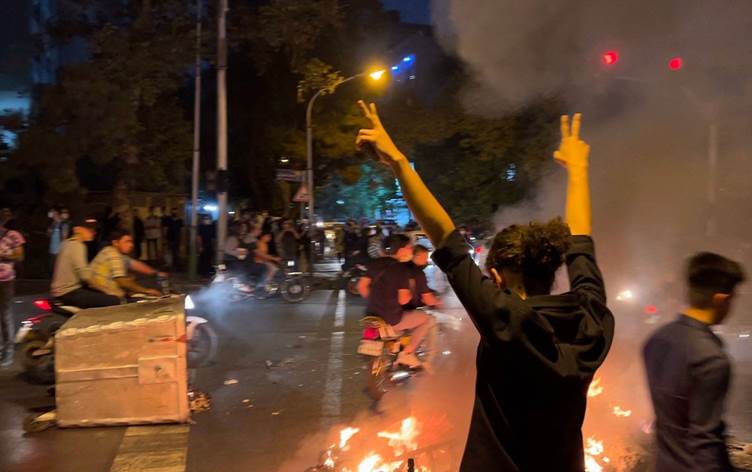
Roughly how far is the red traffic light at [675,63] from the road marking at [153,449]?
4700 mm

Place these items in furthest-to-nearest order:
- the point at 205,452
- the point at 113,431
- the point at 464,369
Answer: the point at 464,369, the point at 113,431, the point at 205,452

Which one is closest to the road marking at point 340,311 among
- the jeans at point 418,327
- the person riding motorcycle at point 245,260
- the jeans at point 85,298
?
the person riding motorcycle at point 245,260

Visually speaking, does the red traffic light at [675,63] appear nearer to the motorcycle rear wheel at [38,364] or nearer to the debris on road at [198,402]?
the debris on road at [198,402]

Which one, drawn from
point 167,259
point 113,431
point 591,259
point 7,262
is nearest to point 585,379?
Result: point 591,259

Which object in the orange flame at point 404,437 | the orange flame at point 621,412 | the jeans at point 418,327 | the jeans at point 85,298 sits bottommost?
the orange flame at point 404,437

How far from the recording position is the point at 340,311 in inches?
474

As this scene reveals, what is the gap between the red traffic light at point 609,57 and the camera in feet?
18.2

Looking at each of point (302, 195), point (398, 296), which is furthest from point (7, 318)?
point (302, 195)

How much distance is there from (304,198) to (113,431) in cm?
1376

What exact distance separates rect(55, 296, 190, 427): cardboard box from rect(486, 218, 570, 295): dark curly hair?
4.17 m

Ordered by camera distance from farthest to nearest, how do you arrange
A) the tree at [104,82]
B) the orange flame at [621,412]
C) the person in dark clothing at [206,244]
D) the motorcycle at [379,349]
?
the tree at [104,82] < the person in dark clothing at [206,244] < the motorcycle at [379,349] < the orange flame at [621,412]

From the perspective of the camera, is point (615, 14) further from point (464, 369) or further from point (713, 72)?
point (464, 369)

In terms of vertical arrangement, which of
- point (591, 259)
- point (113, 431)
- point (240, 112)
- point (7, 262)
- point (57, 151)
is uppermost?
point (240, 112)

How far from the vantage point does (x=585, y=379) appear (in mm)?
1883
